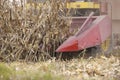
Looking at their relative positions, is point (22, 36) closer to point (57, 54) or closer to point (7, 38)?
point (7, 38)

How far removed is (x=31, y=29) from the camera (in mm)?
8328

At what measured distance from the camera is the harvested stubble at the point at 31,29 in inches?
323

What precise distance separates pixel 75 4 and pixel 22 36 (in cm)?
266

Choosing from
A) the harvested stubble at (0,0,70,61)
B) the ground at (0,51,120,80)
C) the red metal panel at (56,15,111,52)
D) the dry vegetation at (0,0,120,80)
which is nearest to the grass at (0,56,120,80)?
the ground at (0,51,120,80)

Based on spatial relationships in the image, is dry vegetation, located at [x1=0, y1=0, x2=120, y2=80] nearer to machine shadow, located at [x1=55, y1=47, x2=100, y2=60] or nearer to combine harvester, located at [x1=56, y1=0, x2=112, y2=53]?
machine shadow, located at [x1=55, y1=47, x2=100, y2=60]

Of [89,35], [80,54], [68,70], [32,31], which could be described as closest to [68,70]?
[68,70]

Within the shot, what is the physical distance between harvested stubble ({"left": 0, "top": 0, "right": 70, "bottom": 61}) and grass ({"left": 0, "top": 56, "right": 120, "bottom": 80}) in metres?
0.90

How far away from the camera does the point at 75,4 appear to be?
34.6 feet

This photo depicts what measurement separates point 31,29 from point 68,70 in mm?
1820

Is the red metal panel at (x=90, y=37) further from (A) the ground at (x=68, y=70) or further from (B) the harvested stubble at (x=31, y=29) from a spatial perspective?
(B) the harvested stubble at (x=31, y=29)

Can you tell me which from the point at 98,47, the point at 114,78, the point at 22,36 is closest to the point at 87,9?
the point at 98,47

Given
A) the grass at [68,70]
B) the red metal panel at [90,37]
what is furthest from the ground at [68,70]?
the red metal panel at [90,37]

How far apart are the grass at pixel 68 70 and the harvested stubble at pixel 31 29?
0.90 metres

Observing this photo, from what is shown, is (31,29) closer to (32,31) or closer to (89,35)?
(32,31)
